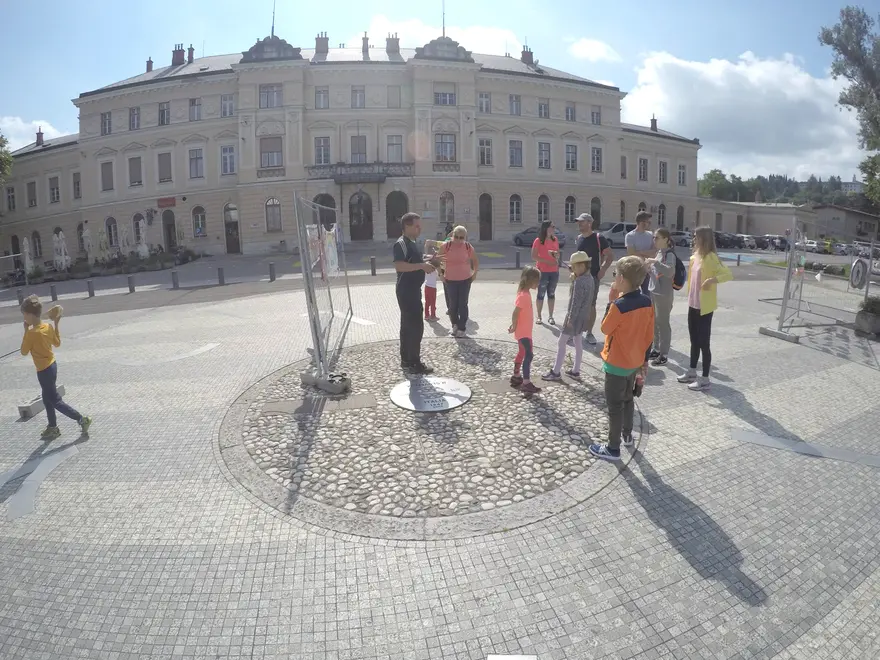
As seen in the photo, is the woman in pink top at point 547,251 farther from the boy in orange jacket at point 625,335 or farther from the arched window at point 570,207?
the arched window at point 570,207

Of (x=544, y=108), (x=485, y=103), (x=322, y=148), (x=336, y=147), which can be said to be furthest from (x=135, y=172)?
(x=544, y=108)

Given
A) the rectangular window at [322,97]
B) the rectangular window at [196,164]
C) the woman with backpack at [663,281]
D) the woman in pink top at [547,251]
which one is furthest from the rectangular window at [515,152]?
the woman with backpack at [663,281]

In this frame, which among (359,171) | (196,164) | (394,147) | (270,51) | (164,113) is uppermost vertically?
(270,51)

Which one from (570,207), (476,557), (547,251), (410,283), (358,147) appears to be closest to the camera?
(476,557)

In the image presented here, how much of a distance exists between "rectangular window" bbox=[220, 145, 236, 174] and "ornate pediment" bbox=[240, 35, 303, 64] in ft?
21.1

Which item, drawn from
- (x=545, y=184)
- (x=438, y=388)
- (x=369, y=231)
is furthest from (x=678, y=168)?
(x=438, y=388)

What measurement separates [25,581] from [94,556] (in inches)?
14.6

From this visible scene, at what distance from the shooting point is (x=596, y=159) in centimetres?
4619

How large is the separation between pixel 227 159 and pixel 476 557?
145ft

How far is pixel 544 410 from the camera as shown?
5.89 m

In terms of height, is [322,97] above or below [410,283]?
above

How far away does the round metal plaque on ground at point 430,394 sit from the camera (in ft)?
20.0

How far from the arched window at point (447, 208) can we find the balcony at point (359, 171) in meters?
3.27

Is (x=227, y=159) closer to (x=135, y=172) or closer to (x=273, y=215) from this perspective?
(x=273, y=215)
